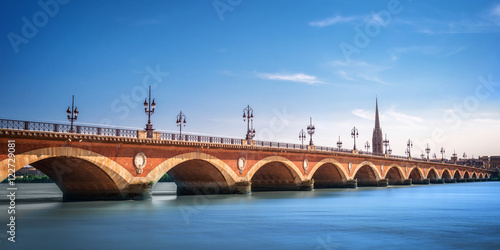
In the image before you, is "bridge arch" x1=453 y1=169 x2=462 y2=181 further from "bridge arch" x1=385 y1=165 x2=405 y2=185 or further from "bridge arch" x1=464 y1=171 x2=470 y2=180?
"bridge arch" x1=385 y1=165 x2=405 y2=185

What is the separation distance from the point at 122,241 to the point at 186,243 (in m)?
2.62

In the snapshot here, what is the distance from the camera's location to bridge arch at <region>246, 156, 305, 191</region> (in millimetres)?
Result: 52625

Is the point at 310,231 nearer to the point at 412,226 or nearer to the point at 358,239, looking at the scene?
the point at 358,239

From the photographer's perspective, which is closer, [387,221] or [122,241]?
[122,241]

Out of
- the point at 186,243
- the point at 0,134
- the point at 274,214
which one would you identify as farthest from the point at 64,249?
the point at 274,214

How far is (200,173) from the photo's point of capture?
44688 millimetres

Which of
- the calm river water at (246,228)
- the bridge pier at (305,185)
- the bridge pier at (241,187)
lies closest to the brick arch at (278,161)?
the bridge pier at (305,185)

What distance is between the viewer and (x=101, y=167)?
3166 cm

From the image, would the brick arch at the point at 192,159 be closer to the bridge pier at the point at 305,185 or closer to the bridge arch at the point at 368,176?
the bridge pier at the point at 305,185

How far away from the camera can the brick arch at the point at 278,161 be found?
46341mm

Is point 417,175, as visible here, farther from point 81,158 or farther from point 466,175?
point 81,158

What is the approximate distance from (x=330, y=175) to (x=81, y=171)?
4021 centimetres

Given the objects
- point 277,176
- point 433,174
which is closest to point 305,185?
point 277,176

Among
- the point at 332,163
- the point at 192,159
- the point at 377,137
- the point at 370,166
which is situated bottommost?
the point at 370,166
